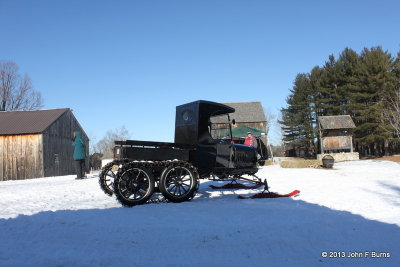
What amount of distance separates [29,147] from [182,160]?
25.5 meters

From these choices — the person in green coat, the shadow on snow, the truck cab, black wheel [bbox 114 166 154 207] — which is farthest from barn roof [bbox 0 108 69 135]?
the shadow on snow

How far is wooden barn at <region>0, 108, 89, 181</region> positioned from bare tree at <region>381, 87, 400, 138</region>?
3840 centimetres

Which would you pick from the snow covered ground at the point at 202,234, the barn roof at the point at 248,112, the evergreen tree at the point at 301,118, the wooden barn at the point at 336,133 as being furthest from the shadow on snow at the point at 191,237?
the evergreen tree at the point at 301,118

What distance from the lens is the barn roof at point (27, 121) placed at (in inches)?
1075

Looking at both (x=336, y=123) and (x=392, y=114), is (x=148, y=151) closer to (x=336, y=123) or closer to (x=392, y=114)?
(x=336, y=123)

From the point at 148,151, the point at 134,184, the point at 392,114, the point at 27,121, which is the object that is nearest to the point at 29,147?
the point at 27,121

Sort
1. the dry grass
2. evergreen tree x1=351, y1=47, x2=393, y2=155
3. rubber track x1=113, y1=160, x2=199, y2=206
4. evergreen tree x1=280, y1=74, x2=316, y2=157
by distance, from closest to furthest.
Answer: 1. rubber track x1=113, y1=160, x2=199, y2=206
2. the dry grass
3. evergreen tree x1=351, y1=47, x2=393, y2=155
4. evergreen tree x1=280, y1=74, x2=316, y2=157

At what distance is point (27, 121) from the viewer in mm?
28938

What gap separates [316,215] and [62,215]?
184 inches

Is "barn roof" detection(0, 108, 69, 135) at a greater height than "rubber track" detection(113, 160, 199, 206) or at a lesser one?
greater

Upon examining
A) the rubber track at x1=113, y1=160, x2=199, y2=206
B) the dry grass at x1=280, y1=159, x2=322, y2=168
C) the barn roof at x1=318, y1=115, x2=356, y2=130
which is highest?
the barn roof at x1=318, y1=115, x2=356, y2=130

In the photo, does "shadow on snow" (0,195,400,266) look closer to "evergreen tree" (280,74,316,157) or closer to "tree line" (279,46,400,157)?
"tree line" (279,46,400,157)

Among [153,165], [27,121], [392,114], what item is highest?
[27,121]

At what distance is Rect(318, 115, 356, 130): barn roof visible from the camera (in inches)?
1481
